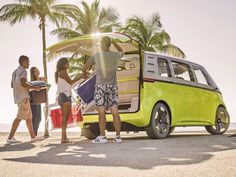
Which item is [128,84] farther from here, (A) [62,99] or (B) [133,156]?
(B) [133,156]

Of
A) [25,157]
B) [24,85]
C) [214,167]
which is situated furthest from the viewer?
[24,85]

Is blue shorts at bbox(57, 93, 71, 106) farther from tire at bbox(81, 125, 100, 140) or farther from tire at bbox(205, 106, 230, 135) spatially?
tire at bbox(205, 106, 230, 135)

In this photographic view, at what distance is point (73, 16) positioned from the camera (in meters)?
29.6

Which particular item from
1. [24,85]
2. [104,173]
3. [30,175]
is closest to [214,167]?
[104,173]

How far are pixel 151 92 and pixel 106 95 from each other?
3.59ft

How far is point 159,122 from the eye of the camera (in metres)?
8.55

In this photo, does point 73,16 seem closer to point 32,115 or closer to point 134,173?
point 32,115

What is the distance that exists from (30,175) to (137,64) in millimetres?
5174

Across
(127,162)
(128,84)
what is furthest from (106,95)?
(127,162)

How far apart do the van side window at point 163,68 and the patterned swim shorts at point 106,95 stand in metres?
1.48

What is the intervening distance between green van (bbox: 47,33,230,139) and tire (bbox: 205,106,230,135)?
14.6 inches

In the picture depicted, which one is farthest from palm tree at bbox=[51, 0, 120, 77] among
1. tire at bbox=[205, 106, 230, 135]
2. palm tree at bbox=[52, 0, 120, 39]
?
tire at bbox=[205, 106, 230, 135]

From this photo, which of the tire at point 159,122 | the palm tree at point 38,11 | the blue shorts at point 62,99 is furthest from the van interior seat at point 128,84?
the palm tree at point 38,11

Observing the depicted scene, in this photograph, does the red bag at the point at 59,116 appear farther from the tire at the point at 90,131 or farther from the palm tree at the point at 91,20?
the palm tree at the point at 91,20
